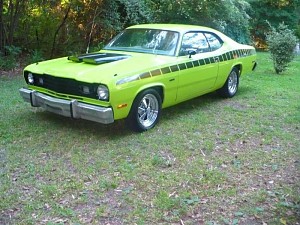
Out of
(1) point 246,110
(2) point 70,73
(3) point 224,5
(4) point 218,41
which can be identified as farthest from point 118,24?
(2) point 70,73

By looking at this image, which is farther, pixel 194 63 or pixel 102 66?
pixel 194 63

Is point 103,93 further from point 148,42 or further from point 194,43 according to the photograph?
point 194,43

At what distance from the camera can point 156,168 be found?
4.62 meters

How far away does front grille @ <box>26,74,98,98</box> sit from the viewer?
17.4 ft

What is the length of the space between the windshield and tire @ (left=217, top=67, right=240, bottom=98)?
1.89m

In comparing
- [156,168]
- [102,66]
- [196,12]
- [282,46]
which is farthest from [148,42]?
[196,12]

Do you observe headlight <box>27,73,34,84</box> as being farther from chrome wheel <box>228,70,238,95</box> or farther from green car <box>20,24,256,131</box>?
chrome wheel <box>228,70,238,95</box>

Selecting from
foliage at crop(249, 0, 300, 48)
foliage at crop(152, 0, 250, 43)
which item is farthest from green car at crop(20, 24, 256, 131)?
foliage at crop(249, 0, 300, 48)

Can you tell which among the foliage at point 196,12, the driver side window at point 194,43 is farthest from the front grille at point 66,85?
the foliage at point 196,12

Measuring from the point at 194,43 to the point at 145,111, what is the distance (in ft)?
5.84

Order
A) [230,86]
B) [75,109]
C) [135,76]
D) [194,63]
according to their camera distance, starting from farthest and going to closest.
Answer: [230,86]
[194,63]
[135,76]
[75,109]

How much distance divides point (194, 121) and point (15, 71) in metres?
6.21

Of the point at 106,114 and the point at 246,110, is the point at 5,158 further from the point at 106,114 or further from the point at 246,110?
the point at 246,110

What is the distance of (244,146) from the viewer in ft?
17.7
